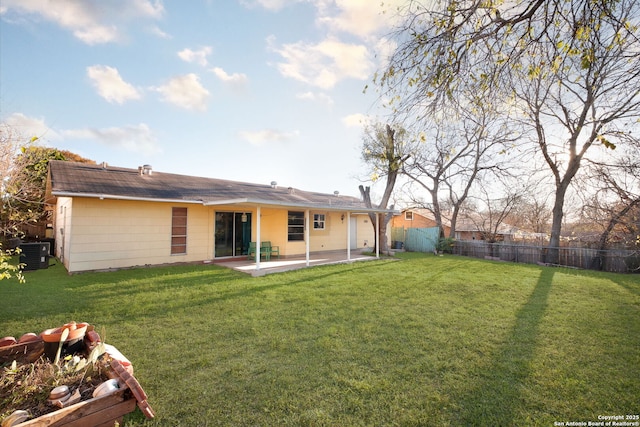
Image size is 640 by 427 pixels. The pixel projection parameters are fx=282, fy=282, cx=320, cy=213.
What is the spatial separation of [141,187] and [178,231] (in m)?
2.05

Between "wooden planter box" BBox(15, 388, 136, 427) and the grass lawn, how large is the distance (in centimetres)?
19

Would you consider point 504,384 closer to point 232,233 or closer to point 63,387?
point 63,387

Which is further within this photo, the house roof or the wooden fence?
the wooden fence

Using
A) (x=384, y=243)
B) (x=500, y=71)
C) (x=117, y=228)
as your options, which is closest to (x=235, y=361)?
(x=500, y=71)

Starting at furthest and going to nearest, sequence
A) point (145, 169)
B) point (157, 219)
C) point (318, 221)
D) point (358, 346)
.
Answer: point (318, 221) < point (145, 169) < point (157, 219) < point (358, 346)

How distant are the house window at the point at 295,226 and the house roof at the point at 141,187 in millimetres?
1626

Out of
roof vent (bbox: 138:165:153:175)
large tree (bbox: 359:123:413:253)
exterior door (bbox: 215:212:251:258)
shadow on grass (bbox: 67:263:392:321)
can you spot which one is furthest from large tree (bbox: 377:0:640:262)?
roof vent (bbox: 138:165:153:175)

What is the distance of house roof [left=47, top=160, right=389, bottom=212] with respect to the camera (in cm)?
859

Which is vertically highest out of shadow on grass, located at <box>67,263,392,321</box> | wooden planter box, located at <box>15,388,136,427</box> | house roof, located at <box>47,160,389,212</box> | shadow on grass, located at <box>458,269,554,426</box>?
house roof, located at <box>47,160,389,212</box>

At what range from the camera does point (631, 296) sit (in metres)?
6.92

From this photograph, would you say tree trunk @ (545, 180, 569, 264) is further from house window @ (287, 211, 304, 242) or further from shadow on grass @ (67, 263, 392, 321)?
house window @ (287, 211, 304, 242)

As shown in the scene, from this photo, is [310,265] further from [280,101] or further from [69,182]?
[69,182]

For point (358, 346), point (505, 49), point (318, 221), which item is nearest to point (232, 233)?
point (318, 221)

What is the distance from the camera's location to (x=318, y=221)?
14656 mm
